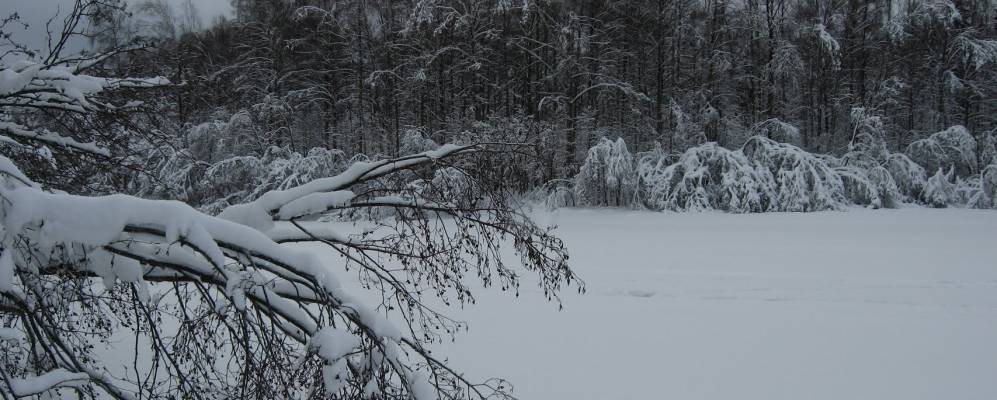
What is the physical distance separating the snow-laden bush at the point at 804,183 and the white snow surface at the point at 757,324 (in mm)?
3789

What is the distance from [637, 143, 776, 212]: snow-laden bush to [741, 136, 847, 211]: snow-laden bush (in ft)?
1.03

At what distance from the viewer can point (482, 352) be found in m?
5.43

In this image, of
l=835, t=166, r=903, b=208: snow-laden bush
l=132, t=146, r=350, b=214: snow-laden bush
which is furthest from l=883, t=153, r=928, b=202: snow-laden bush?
l=132, t=146, r=350, b=214: snow-laden bush

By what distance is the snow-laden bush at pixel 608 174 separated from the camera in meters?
14.0

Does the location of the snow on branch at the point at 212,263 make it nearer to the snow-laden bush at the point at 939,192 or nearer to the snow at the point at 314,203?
the snow at the point at 314,203

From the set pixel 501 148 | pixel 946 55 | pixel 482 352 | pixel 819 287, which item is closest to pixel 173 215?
pixel 501 148

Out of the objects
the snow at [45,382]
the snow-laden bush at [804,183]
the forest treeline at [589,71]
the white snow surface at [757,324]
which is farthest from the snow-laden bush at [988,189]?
the snow at [45,382]

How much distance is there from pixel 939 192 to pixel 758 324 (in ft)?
38.1

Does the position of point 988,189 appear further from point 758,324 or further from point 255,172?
point 255,172

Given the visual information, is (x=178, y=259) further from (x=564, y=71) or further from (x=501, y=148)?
(x=564, y=71)

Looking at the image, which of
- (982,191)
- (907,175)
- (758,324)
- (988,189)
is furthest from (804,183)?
(758,324)

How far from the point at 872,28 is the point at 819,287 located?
1658 cm

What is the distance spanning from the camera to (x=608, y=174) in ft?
45.9

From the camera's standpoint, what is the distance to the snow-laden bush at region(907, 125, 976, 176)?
14.8 meters
